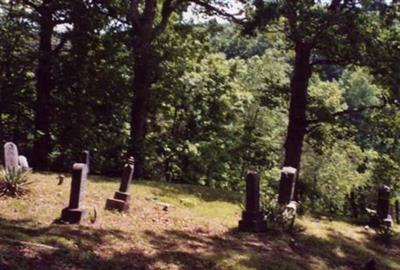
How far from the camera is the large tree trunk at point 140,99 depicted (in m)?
19.4

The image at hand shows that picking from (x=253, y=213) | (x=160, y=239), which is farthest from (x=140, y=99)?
(x=160, y=239)

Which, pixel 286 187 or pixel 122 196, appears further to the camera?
pixel 286 187

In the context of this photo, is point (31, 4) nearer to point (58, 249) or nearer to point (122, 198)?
point (122, 198)

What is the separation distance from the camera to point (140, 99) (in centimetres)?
2023

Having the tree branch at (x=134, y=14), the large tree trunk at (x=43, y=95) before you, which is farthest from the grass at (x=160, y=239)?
Answer: the tree branch at (x=134, y=14)

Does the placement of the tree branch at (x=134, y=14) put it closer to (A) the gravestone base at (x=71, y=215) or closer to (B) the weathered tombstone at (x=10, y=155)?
(B) the weathered tombstone at (x=10, y=155)

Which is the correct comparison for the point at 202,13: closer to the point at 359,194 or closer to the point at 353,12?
the point at 353,12

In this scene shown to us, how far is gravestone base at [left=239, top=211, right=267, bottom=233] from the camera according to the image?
11.7m

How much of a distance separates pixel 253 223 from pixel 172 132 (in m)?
18.3

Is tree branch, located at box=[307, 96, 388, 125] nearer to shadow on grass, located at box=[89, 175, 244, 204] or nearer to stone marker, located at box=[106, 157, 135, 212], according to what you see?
shadow on grass, located at box=[89, 175, 244, 204]

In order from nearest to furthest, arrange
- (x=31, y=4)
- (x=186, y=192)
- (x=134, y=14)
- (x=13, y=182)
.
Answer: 1. (x=13, y=182)
2. (x=186, y=192)
3. (x=134, y=14)
4. (x=31, y=4)

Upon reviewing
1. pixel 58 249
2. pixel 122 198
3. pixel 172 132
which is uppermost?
pixel 172 132

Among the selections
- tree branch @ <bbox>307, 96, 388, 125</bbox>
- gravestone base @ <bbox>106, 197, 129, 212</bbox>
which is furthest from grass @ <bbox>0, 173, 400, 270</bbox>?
tree branch @ <bbox>307, 96, 388, 125</bbox>

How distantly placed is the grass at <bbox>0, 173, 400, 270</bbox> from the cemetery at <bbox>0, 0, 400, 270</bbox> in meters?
0.05
